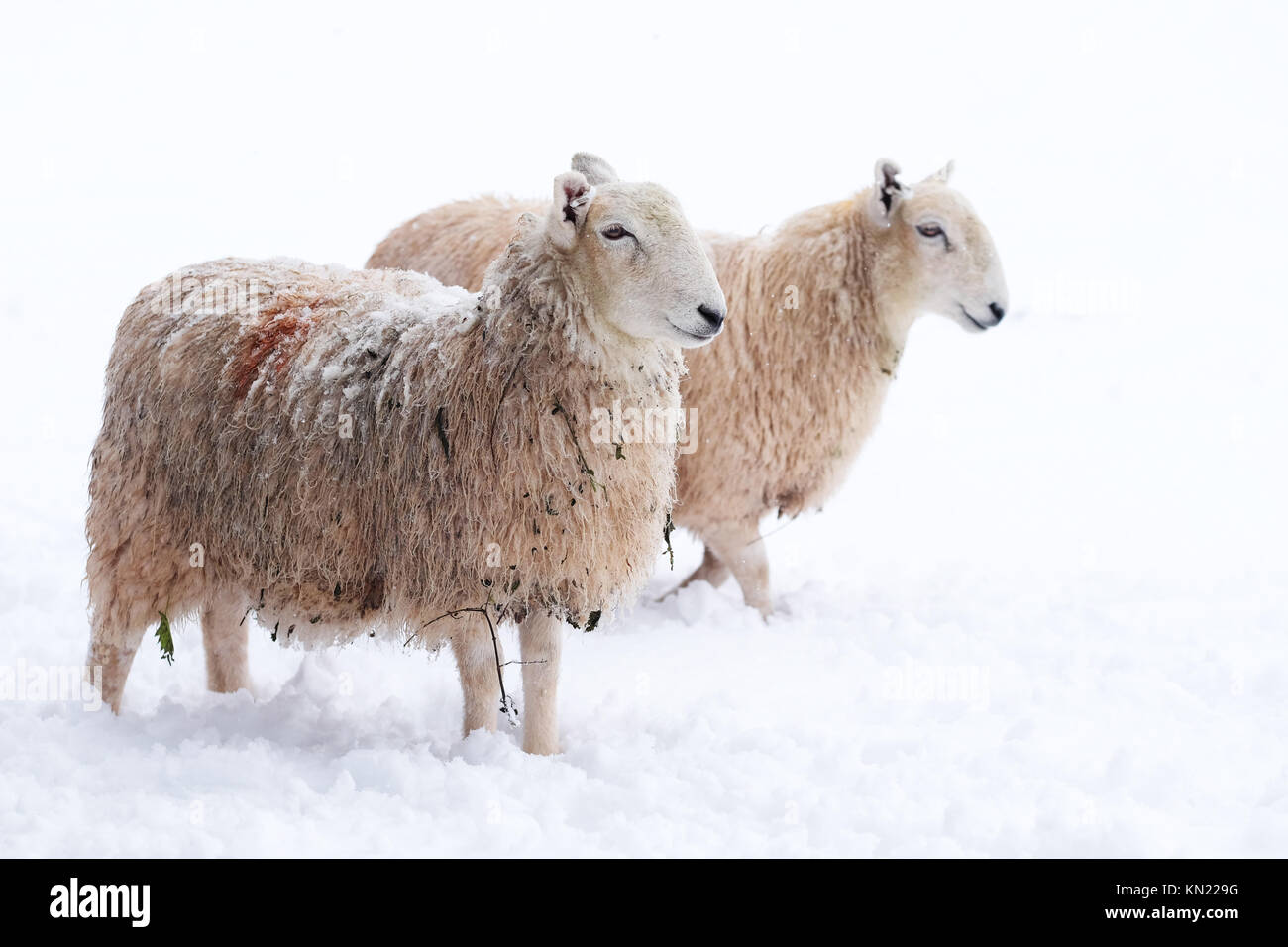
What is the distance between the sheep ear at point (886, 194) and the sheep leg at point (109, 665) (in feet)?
12.1

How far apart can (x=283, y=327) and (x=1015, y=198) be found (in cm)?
1460

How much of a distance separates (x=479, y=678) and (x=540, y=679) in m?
0.26

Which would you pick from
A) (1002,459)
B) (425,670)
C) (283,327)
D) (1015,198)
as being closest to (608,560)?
(283,327)

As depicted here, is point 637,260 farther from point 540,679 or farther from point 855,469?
point 855,469

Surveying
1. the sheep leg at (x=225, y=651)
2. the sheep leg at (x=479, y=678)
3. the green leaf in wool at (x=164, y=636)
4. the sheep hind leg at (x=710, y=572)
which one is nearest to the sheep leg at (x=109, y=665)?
the green leaf in wool at (x=164, y=636)

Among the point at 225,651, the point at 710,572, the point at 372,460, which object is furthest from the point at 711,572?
the point at 372,460

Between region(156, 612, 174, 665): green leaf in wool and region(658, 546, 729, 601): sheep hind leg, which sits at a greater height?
region(156, 612, 174, 665): green leaf in wool

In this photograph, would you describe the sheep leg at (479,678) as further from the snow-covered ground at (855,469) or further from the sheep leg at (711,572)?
the sheep leg at (711,572)

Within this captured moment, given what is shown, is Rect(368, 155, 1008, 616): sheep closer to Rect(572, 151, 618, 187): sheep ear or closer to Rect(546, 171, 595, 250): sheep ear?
Rect(572, 151, 618, 187): sheep ear

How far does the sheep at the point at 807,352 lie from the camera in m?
5.89

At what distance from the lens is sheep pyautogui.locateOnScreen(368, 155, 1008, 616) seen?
5.89 meters

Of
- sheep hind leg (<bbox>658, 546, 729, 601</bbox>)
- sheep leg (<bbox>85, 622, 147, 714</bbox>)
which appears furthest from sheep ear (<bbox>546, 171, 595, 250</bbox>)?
sheep hind leg (<bbox>658, 546, 729, 601</bbox>)

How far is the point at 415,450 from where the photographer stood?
12.9ft

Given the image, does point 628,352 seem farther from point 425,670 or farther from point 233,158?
point 233,158
